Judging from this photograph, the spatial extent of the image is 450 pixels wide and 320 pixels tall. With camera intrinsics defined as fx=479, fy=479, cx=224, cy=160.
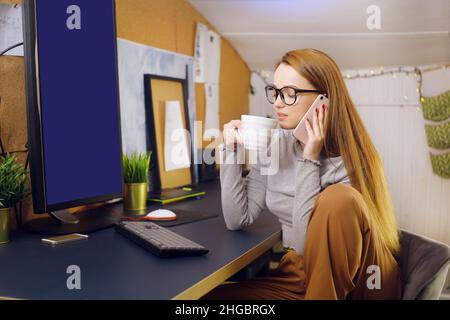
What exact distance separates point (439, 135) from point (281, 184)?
1.24 meters

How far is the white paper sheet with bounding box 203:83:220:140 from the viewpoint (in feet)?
7.70

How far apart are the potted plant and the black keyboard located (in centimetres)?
26

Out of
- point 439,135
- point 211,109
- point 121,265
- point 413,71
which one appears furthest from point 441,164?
point 121,265

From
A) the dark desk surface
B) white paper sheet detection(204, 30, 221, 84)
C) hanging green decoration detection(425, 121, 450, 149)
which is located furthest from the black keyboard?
hanging green decoration detection(425, 121, 450, 149)

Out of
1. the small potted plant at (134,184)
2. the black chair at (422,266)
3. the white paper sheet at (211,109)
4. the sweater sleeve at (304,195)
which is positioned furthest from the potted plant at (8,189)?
the white paper sheet at (211,109)

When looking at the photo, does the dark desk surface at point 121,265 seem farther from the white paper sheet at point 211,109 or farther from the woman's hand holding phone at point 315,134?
the white paper sheet at point 211,109

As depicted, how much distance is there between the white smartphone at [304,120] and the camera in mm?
1236

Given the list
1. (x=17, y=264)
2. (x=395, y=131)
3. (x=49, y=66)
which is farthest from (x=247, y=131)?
(x=395, y=131)

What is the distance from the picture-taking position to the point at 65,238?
1152 mm

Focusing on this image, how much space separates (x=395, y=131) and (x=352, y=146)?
4.31ft

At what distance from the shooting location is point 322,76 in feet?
4.13

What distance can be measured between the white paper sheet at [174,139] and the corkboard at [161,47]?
217 millimetres

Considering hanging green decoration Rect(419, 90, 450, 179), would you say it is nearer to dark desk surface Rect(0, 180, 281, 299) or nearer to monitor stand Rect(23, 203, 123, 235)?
dark desk surface Rect(0, 180, 281, 299)

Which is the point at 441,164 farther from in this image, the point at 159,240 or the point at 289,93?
the point at 159,240
